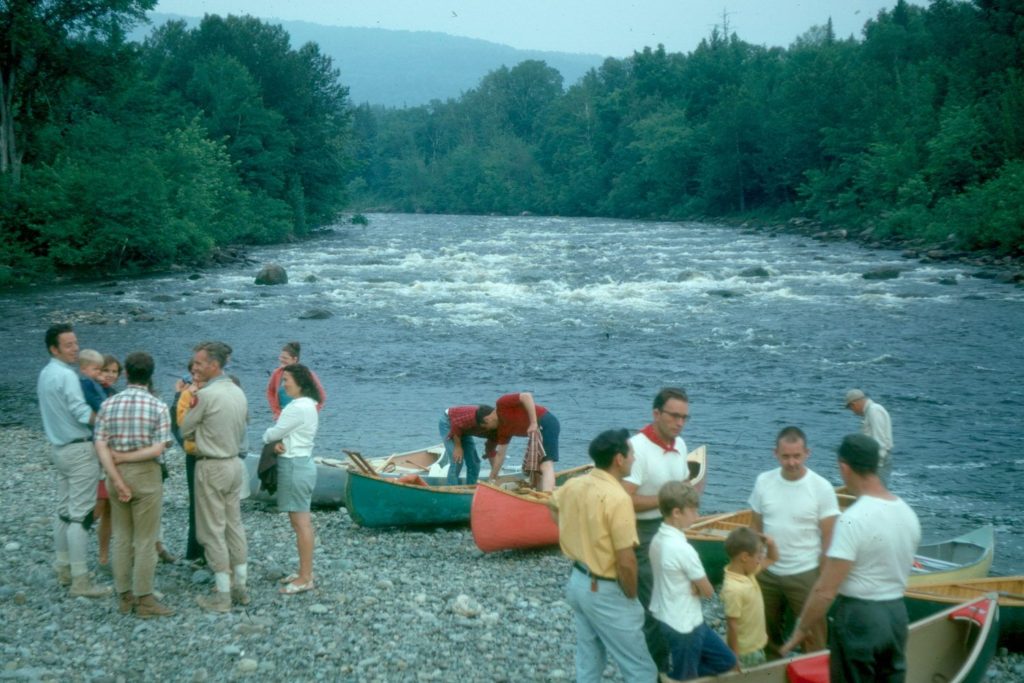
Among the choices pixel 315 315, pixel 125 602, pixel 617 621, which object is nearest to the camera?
pixel 617 621

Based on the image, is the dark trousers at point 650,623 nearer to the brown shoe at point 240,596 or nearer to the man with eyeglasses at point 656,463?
the man with eyeglasses at point 656,463

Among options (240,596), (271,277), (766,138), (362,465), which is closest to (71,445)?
(240,596)

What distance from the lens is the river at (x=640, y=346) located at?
51.1 ft

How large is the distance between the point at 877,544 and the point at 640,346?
62.2 feet

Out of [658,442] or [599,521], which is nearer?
[599,521]

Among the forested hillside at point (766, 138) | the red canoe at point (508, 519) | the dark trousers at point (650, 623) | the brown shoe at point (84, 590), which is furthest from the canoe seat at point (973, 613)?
the forested hillside at point (766, 138)

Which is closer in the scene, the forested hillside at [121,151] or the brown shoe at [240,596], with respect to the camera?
the brown shoe at [240,596]

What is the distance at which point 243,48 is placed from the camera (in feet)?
201

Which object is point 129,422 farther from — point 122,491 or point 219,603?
point 219,603

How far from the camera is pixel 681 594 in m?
5.36

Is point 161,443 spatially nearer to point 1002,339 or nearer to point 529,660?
point 529,660

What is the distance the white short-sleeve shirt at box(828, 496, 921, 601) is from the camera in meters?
5.05

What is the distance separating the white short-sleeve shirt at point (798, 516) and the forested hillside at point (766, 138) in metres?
33.5

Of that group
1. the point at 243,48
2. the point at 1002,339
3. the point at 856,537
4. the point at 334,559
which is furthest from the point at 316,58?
the point at 856,537
